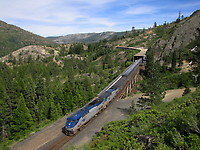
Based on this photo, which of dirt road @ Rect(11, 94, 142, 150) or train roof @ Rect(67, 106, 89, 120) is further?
train roof @ Rect(67, 106, 89, 120)

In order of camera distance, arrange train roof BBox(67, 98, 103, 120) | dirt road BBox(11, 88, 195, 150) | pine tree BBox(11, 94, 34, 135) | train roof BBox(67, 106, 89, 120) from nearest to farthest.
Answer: dirt road BBox(11, 88, 195, 150) < train roof BBox(67, 106, 89, 120) < train roof BBox(67, 98, 103, 120) < pine tree BBox(11, 94, 34, 135)

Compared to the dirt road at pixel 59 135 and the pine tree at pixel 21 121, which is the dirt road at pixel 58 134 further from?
the pine tree at pixel 21 121

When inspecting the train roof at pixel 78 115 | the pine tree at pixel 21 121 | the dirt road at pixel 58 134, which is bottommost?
the pine tree at pixel 21 121

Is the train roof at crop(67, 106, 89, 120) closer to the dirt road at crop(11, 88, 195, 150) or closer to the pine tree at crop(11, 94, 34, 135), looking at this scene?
the dirt road at crop(11, 88, 195, 150)

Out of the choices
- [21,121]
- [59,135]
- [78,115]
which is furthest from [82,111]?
[21,121]

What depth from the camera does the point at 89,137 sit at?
64.3ft

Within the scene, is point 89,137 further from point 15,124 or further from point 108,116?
point 15,124

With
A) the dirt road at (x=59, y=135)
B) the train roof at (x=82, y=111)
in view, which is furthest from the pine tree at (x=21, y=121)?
the train roof at (x=82, y=111)

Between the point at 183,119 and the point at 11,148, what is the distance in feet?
71.0

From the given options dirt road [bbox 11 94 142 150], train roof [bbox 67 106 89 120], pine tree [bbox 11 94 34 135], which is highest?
train roof [bbox 67 106 89 120]

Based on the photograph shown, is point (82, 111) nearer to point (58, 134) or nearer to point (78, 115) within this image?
point (78, 115)

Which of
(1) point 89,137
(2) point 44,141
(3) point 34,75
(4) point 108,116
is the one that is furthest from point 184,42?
(3) point 34,75

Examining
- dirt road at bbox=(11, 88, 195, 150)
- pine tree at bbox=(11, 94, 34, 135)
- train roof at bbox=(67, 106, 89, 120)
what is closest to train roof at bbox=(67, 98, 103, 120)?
train roof at bbox=(67, 106, 89, 120)

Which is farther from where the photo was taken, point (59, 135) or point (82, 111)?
point (82, 111)
